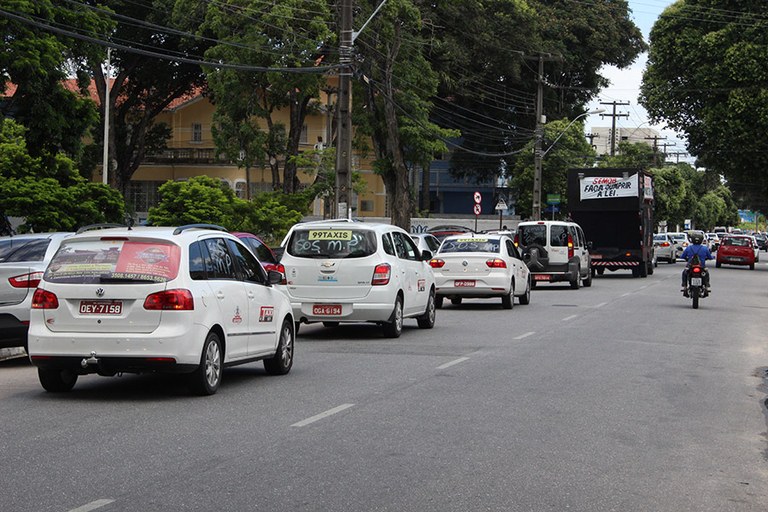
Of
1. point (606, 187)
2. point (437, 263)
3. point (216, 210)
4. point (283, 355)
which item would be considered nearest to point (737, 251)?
point (606, 187)

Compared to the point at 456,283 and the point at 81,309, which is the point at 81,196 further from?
the point at 81,309

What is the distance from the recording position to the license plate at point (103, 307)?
11336 mm

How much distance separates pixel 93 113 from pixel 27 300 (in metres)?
20.0

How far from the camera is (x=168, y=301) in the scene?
446 inches

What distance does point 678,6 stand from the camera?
63.4 m

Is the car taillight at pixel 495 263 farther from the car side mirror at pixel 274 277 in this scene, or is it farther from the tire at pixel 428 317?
the car side mirror at pixel 274 277

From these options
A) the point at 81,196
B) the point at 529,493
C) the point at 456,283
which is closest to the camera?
the point at 529,493

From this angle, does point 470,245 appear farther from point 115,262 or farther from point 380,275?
point 115,262

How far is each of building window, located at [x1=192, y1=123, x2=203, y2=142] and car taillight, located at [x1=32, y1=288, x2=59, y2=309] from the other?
207ft

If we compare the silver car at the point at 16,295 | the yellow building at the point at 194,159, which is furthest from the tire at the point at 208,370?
the yellow building at the point at 194,159

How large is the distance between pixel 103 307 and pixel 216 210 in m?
Answer: 19.9

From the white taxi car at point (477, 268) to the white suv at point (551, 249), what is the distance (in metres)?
8.46

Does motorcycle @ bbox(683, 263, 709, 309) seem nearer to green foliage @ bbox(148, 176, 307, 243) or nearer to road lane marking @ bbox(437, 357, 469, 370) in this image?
green foliage @ bbox(148, 176, 307, 243)

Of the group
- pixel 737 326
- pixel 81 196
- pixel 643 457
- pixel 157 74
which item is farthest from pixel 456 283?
pixel 157 74
